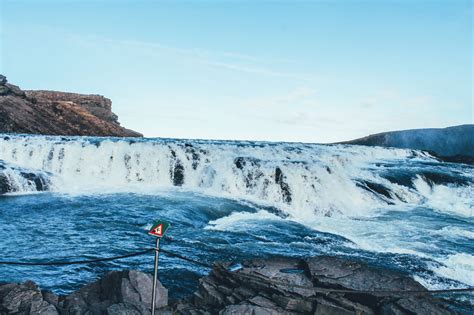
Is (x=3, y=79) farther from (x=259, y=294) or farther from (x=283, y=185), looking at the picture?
(x=259, y=294)

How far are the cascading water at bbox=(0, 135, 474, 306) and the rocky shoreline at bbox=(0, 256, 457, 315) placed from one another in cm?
229

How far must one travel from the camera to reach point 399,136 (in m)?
59.3

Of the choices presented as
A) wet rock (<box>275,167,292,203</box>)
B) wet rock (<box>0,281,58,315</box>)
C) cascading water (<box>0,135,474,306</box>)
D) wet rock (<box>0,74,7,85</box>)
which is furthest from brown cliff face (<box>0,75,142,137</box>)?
wet rock (<box>0,281,58,315</box>)

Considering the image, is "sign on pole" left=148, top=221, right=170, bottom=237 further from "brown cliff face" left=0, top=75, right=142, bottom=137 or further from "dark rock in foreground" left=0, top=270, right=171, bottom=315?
"brown cliff face" left=0, top=75, right=142, bottom=137

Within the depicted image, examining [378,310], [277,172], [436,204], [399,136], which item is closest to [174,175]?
[277,172]

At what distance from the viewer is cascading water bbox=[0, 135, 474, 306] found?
10.7 metres

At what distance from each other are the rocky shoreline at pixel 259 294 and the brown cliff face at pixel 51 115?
4987 centimetres

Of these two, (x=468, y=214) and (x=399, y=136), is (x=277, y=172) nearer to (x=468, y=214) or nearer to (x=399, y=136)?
(x=468, y=214)

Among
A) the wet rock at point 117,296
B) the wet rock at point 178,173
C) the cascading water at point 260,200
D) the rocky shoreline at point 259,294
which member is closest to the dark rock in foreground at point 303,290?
the rocky shoreline at point 259,294

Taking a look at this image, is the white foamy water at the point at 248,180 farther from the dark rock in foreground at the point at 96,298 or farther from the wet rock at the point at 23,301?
the wet rock at the point at 23,301

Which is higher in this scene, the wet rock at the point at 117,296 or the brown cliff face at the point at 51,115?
the brown cliff face at the point at 51,115

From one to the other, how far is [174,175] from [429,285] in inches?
594

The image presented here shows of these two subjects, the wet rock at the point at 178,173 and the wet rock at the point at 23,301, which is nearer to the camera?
the wet rock at the point at 23,301

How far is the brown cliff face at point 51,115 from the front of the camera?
166 feet
